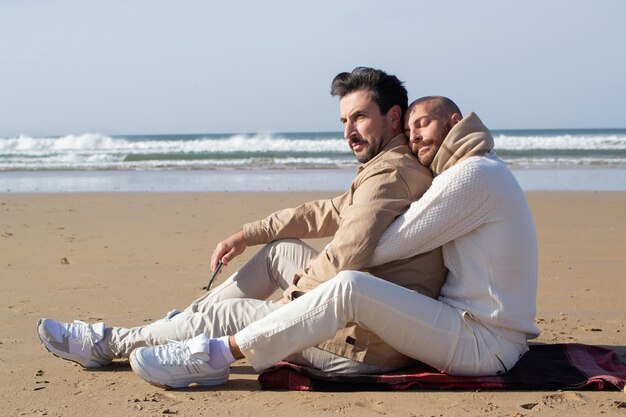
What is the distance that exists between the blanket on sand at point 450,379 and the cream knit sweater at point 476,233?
27cm

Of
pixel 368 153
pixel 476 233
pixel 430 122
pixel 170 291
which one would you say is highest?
pixel 430 122

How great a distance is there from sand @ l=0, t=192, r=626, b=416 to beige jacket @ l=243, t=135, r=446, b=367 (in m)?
0.22

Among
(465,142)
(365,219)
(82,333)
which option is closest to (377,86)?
(465,142)

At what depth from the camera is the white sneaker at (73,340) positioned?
3965mm

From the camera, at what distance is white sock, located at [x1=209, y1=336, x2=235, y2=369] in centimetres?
361

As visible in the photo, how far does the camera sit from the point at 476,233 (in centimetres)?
351

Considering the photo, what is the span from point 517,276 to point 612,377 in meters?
0.67

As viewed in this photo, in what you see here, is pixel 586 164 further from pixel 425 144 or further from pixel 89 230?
pixel 425 144

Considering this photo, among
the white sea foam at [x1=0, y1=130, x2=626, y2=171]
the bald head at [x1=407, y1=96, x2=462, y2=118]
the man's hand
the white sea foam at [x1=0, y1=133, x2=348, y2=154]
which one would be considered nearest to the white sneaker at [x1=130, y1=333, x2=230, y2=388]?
the man's hand

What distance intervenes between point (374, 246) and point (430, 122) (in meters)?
0.64

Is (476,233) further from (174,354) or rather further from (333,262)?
(174,354)

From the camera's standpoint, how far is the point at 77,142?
41.8 meters

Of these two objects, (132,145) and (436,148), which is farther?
(132,145)

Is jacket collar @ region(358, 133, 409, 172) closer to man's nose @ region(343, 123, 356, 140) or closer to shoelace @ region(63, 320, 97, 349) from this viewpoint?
man's nose @ region(343, 123, 356, 140)
